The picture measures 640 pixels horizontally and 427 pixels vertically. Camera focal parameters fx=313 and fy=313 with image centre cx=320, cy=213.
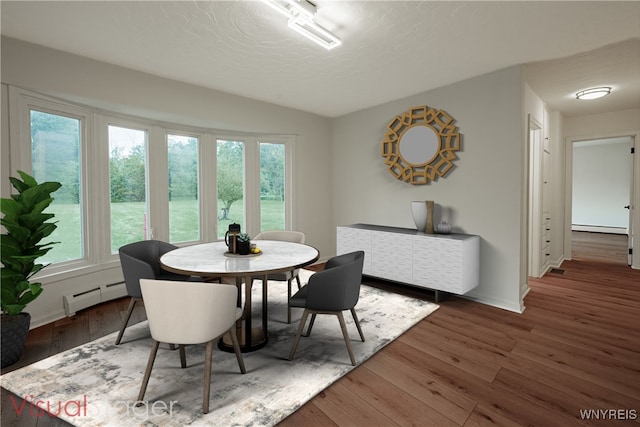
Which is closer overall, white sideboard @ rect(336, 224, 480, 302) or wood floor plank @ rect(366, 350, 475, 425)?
wood floor plank @ rect(366, 350, 475, 425)

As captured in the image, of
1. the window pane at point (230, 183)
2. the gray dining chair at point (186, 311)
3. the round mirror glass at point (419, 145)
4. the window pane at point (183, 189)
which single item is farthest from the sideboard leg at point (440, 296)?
the window pane at point (183, 189)

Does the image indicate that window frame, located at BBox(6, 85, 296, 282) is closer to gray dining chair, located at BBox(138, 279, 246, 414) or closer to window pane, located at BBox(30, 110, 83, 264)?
window pane, located at BBox(30, 110, 83, 264)

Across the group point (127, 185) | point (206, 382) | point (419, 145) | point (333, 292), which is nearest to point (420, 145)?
point (419, 145)

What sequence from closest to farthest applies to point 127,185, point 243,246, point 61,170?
point 243,246, point 61,170, point 127,185

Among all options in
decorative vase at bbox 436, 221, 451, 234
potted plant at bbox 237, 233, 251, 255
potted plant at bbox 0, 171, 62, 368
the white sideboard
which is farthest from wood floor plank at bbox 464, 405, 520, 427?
potted plant at bbox 0, 171, 62, 368

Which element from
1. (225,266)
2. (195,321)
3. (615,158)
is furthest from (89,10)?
→ (615,158)

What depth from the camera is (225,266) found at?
219 cm

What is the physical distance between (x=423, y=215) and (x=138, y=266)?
3.07m

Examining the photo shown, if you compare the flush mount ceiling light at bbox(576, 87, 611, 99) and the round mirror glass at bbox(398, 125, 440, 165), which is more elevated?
the flush mount ceiling light at bbox(576, 87, 611, 99)

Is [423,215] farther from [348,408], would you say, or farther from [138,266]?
[138,266]

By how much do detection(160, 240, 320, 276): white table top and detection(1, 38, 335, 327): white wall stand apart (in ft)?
5.28

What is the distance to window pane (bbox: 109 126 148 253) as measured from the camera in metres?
3.64

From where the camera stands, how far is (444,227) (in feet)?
12.0

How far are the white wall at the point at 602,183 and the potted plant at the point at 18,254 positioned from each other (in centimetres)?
1109
